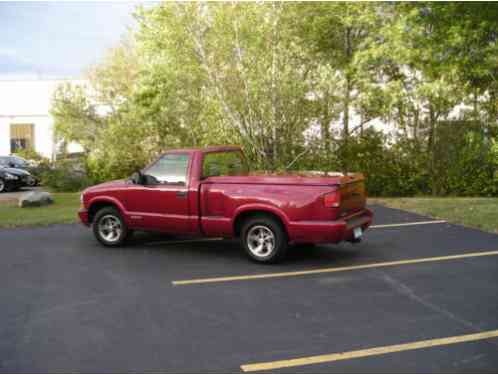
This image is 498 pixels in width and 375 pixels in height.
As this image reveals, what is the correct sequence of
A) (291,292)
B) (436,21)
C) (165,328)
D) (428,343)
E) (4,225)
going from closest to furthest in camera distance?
(428,343) → (165,328) → (291,292) → (4,225) → (436,21)

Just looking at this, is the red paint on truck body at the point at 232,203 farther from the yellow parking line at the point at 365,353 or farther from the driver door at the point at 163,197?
the yellow parking line at the point at 365,353

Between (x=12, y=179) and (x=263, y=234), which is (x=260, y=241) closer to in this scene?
(x=263, y=234)

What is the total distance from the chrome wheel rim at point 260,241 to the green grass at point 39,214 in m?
5.78

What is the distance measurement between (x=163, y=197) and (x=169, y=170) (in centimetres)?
45

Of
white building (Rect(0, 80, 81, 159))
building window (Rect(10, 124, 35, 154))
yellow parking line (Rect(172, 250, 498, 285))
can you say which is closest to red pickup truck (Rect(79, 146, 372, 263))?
yellow parking line (Rect(172, 250, 498, 285))

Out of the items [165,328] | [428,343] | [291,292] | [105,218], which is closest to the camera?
[428,343]

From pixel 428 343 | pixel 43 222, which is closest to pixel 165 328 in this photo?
pixel 428 343

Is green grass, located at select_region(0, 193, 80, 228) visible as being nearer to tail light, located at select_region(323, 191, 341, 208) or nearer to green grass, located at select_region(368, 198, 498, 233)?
tail light, located at select_region(323, 191, 341, 208)

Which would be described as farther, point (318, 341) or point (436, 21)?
point (436, 21)

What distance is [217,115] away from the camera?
15.8 meters

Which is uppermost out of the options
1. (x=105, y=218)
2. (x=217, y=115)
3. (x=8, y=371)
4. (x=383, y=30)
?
(x=383, y=30)

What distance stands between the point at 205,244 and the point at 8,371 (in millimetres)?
5364

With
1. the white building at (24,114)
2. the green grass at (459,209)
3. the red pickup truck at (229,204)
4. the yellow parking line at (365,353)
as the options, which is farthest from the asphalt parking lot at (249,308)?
the white building at (24,114)

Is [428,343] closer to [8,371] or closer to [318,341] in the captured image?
[318,341]
